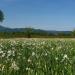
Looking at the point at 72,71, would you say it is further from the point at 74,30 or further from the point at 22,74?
the point at 74,30

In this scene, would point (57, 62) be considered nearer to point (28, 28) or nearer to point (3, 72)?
point (3, 72)

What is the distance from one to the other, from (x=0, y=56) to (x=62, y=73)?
6.46 feet

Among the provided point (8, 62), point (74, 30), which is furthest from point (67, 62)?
point (74, 30)

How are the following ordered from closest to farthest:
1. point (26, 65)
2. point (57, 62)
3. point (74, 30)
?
1. point (26, 65)
2. point (57, 62)
3. point (74, 30)

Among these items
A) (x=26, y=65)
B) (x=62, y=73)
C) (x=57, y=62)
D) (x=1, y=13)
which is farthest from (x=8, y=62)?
(x=1, y=13)

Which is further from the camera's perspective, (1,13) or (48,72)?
(1,13)

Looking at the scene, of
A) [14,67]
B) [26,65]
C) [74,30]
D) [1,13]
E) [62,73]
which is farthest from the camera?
[74,30]

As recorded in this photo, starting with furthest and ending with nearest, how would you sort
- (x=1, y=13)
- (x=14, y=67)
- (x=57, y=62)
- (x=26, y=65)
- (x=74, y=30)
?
(x=74, y=30) → (x=1, y=13) → (x=57, y=62) → (x=26, y=65) → (x=14, y=67)

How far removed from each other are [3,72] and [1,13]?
126 metres

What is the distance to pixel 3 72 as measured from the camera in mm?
4953

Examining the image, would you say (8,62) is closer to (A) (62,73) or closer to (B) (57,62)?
(B) (57,62)

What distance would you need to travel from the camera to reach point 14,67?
4680mm

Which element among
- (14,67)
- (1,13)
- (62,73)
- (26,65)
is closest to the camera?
(14,67)

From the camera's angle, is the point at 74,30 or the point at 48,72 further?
the point at 74,30
